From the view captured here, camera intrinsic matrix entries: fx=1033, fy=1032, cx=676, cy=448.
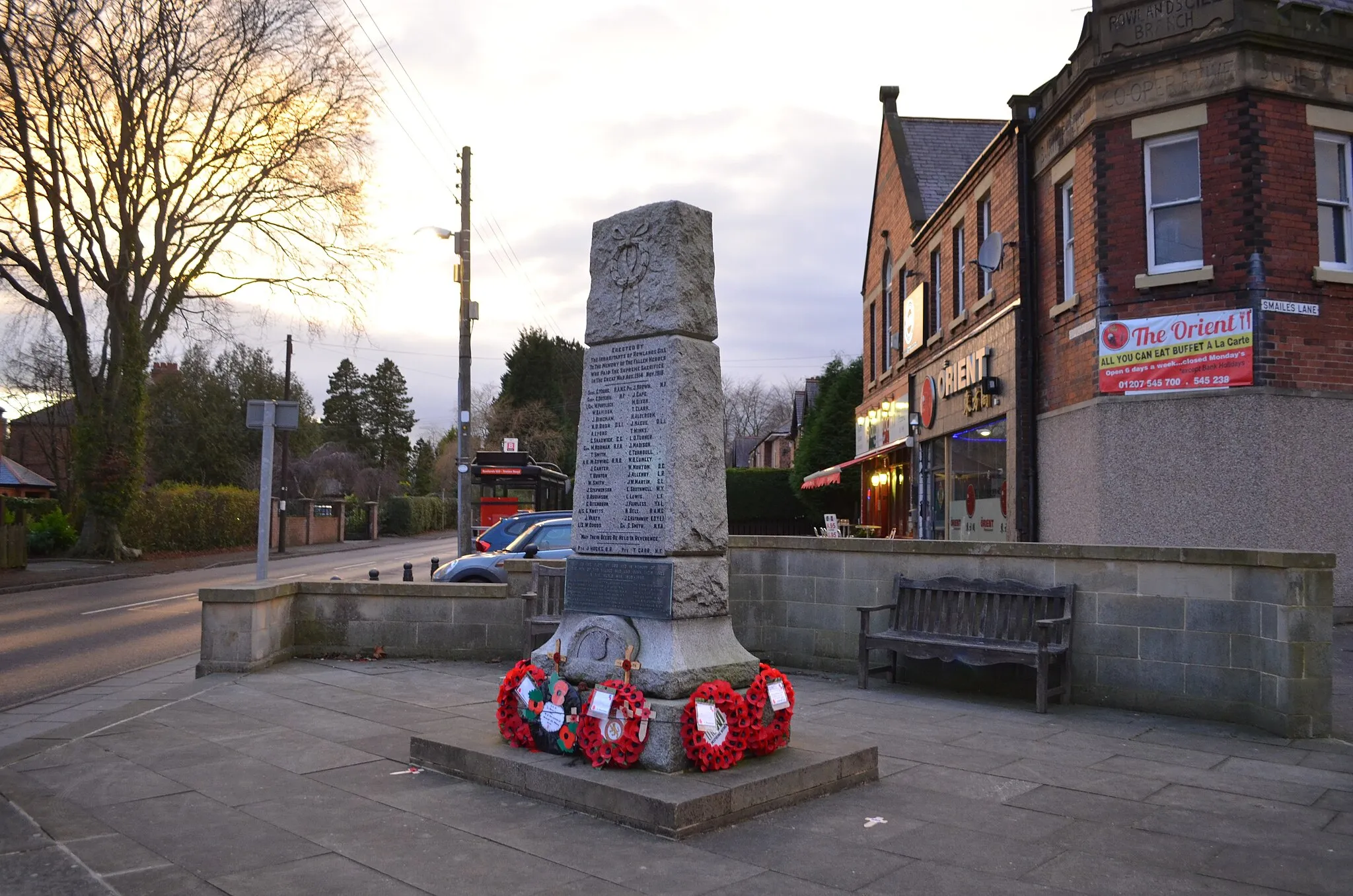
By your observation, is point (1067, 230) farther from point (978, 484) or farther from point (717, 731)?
point (717, 731)

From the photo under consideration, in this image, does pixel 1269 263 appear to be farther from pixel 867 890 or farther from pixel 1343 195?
pixel 867 890

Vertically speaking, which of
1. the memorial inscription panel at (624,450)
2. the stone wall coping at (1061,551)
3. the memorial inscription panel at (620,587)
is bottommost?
the memorial inscription panel at (620,587)

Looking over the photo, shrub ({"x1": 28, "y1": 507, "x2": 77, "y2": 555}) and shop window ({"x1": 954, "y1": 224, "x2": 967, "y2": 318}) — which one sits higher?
shop window ({"x1": 954, "y1": 224, "x2": 967, "y2": 318})

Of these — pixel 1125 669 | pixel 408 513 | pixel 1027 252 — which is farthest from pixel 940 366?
pixel 408 513

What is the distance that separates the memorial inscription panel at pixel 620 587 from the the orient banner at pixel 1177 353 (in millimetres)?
9574

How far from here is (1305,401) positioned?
12719 mm

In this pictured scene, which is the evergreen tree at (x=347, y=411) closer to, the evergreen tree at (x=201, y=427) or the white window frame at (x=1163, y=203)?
the evergreen tree at (x=201, y=427)

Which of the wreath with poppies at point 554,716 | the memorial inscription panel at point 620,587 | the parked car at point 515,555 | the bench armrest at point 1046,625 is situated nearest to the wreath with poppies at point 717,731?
the memorial inscription panel at point 620,587

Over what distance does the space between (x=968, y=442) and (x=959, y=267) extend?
374cm

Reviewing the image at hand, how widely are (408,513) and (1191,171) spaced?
50.0 metres

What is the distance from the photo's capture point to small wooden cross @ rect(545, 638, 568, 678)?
6.28m

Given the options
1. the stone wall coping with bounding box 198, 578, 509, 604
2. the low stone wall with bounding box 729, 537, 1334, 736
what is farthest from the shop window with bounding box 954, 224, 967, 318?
the stone wall coping with bounding box 198, 578, 509, 604

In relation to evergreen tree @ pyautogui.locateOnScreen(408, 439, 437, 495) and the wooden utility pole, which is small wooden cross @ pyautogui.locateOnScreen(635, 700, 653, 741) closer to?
the wooden utility pole

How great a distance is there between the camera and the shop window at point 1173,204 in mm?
13391
